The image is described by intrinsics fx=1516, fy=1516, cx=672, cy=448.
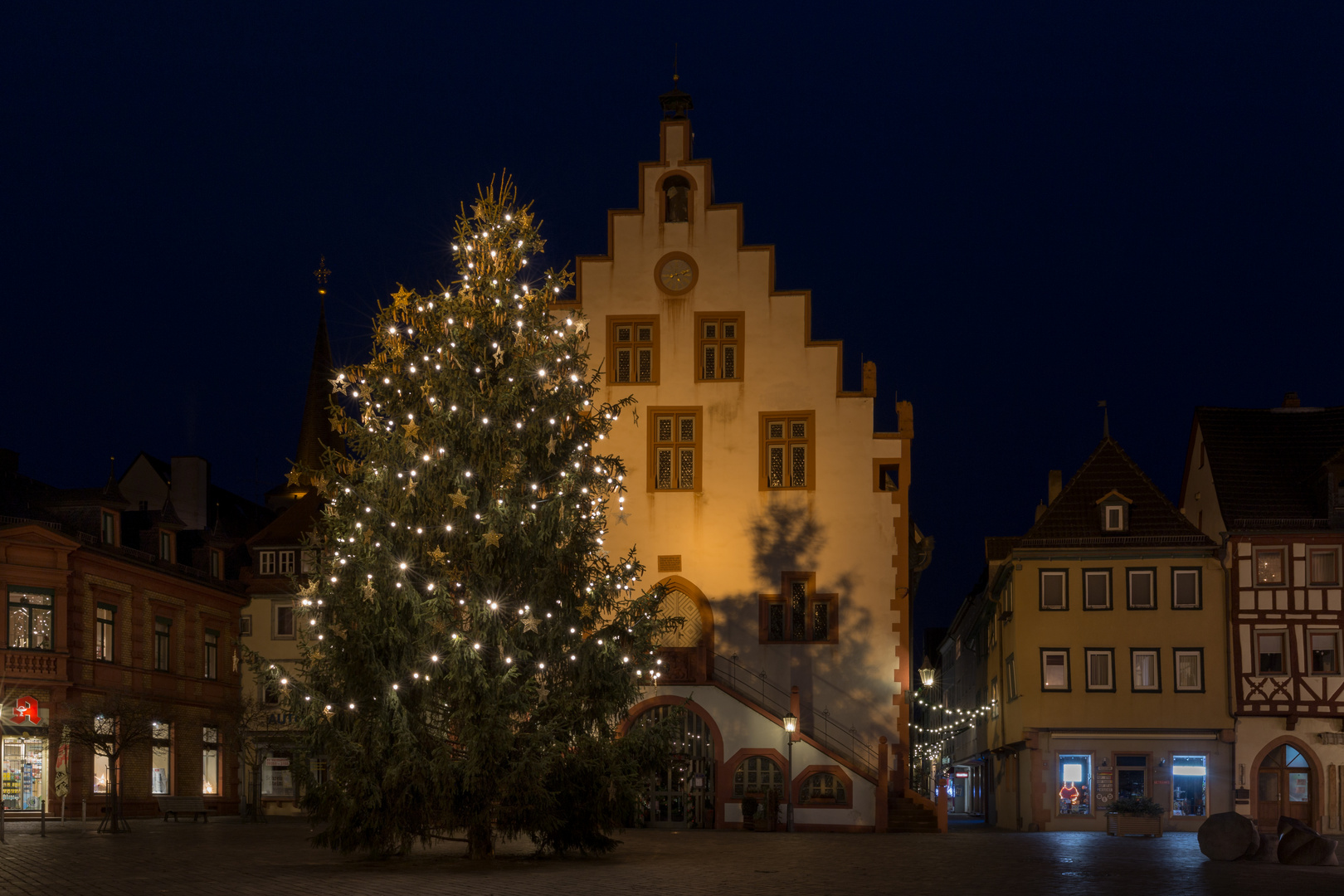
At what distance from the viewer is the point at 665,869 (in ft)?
64.9

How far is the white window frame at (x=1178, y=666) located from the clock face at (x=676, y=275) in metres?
16.4

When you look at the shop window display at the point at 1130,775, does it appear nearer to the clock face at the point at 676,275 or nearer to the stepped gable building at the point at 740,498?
the stepped gable building at the point at 740,498

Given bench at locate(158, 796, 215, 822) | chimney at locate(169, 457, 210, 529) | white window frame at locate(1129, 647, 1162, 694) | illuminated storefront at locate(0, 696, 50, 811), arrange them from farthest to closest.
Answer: chimney at locate(169, 457, 210, 529) → white window frame at locate(1129, 647, 1162, 694) → bench at locate(158, 796, 215, 822) → illuminated storefront at locate(0, 696, 50, 811)

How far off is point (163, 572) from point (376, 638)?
26.2 metres

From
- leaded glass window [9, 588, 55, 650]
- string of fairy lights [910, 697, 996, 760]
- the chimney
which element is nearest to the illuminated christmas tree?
leaded glass window [9, 588, 55, 650]

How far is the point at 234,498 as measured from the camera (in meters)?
60.9

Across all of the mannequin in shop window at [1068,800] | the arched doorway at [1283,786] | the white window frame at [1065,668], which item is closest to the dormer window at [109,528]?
the white window frame at [1065,668]

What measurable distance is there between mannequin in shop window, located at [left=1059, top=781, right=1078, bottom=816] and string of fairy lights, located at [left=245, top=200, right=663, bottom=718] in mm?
21324

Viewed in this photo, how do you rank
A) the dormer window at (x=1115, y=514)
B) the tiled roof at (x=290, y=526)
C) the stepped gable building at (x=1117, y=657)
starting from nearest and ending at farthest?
the stepped gable building at (x=1117, y=657), the dormer window at (x=1115, y=514), the tiled roof at (x=290, y=526)

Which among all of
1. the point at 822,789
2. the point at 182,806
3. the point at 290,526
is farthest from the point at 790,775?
the point at 290,526

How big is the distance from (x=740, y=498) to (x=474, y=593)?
14772mm

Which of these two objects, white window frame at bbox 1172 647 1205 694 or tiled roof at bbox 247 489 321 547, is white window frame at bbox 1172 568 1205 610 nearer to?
white window frame at bbox 1172 647 1205 694

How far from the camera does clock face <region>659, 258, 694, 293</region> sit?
36281 millimetres

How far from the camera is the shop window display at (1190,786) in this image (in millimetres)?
39312
